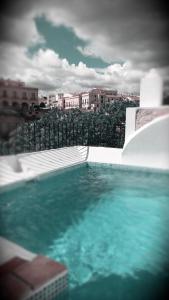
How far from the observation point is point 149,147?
244 inches

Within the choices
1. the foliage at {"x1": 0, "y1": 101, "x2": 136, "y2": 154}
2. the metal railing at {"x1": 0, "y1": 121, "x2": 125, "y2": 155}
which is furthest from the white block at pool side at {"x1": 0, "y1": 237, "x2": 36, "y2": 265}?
the foliage at {"x1": 0, "y1": 101, "x2": 136, "y2": 154}

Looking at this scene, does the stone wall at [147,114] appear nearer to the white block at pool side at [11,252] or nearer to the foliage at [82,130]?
the foliage at [82,130]

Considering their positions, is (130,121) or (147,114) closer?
(147,114)

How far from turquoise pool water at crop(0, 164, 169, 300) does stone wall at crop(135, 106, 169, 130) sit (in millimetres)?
1848

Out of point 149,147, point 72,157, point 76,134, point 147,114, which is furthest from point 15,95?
point 76,134

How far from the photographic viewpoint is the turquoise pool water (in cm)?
209

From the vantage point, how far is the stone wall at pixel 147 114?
6.40 metres

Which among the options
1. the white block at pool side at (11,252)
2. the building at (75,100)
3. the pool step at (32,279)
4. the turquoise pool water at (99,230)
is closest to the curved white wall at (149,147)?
the turquoise pool water at (99,230)

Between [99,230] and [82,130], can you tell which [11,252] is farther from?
[82,130]

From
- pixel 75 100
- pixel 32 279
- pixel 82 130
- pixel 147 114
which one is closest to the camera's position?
pixel 32 279

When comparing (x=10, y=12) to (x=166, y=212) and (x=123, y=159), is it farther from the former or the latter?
(x=123, y=159)

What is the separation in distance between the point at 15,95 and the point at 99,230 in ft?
7.87

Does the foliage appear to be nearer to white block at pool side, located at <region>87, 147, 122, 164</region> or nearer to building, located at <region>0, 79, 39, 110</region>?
white block at pool side, located at <region>87, 147, 122, 164</region>

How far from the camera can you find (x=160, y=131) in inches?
227
